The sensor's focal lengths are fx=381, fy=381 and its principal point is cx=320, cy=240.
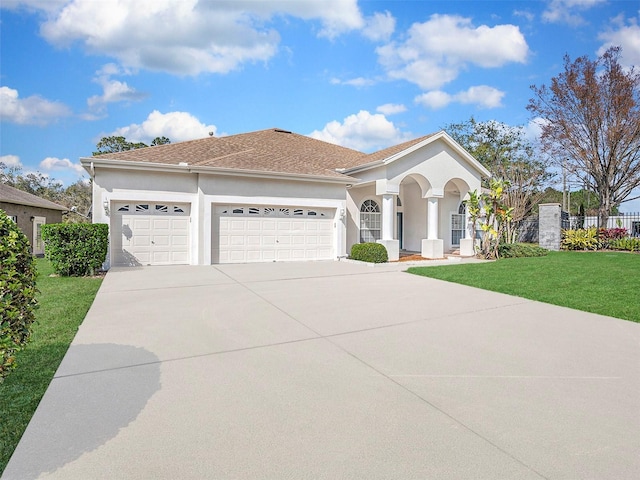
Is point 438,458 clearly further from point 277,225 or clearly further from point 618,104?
point 618,104

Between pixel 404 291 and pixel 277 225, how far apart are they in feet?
25.5

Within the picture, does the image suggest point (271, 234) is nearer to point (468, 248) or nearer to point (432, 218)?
point (432, 218)

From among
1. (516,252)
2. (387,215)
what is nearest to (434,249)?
(387,215)

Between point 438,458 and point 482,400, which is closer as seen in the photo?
point 438,458

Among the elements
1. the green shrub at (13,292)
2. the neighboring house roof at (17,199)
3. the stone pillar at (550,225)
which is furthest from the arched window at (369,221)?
the neighboring house roof at (17,199)

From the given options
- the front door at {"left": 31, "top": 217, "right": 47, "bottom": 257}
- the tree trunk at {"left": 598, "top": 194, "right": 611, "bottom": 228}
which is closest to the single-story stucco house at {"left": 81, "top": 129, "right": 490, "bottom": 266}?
the tree trunk at {"left": 598, "top": 194, "right": 611, "bottom": 228}

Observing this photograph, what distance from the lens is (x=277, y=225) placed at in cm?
1570

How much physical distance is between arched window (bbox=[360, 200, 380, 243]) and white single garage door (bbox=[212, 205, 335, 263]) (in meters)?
2.14

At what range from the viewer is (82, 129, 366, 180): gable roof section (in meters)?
14.4

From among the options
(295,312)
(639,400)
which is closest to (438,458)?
(639,400)

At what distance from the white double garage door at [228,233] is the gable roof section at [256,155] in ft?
5.19

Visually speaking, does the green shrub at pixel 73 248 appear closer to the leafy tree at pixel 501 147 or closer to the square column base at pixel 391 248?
the square column base at pixel 391 248

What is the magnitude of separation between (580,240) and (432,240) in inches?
365

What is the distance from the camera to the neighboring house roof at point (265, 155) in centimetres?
1425
